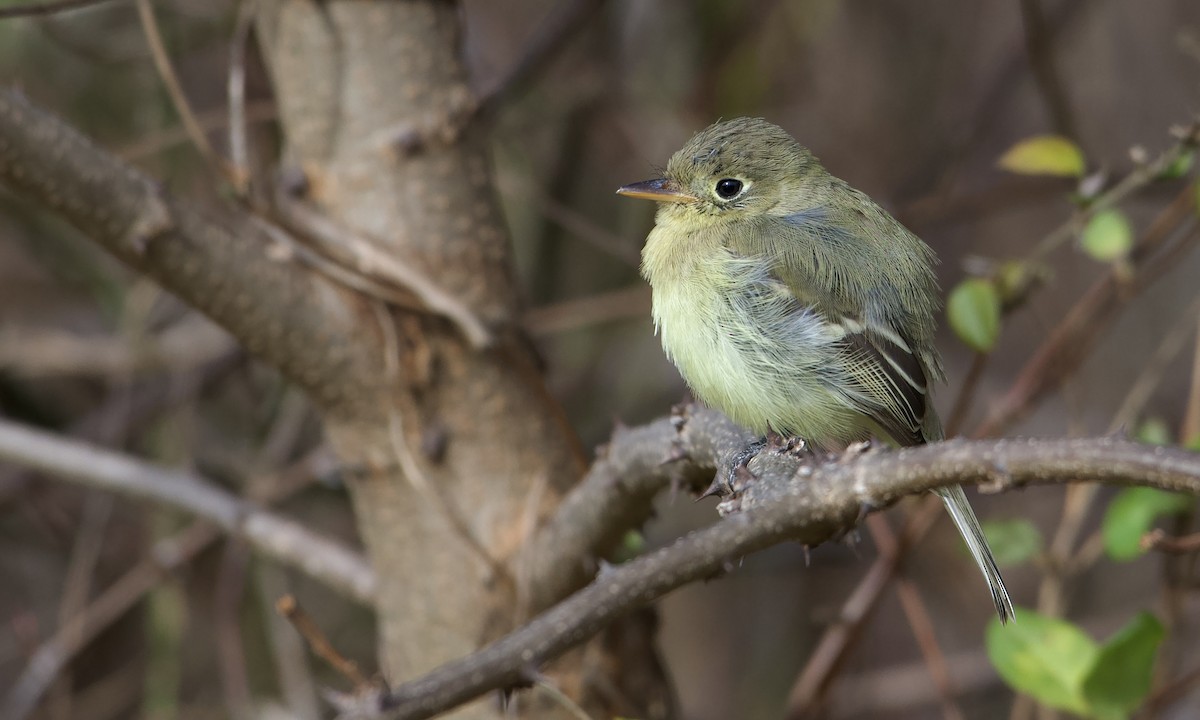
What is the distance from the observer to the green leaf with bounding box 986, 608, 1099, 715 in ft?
6.93

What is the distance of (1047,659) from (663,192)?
1402 mm

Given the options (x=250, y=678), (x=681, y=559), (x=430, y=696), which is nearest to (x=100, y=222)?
(x=430, y=696)

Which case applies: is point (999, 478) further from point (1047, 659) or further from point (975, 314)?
point (975, 314)

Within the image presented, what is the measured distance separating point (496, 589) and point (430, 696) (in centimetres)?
116

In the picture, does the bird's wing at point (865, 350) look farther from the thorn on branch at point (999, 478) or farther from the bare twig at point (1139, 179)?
the thorn on branch at point (999, 478)

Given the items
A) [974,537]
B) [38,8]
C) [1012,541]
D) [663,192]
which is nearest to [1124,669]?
[974,537]

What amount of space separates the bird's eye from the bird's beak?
7cm

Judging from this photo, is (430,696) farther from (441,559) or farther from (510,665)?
(441,559)

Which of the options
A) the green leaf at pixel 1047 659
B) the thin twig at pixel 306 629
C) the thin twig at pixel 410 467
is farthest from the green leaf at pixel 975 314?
the thin twig at pixel 306 629

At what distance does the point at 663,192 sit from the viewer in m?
2.90

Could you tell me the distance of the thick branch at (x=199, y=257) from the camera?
2.05 m

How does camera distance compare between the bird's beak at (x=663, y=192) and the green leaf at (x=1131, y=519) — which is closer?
the green leaf at (x=1131, y=519)

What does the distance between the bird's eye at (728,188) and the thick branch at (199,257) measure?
3.19ft

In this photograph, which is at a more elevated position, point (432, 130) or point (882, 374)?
point (432, 130)
